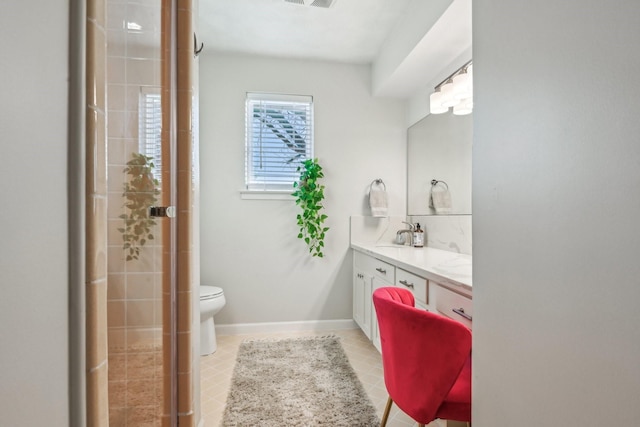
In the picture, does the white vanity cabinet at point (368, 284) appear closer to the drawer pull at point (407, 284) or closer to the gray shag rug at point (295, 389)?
the drawer pull at point (407, 284)

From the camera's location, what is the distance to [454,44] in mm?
2170

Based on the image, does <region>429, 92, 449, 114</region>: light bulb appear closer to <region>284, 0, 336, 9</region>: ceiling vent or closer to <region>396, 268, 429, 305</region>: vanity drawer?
<region>284, 0, 336, 9</region>: ceiling vent

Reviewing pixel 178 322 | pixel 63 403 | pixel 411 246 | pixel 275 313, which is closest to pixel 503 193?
pixel 63 403

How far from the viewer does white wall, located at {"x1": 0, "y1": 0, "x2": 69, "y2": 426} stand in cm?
33

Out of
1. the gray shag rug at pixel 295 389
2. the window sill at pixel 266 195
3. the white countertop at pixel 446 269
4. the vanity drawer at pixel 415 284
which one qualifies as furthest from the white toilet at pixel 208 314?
the vanity drawer at pixel 415 284

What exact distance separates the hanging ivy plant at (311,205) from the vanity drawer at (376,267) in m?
0.37

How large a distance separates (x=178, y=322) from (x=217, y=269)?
1.72 meters

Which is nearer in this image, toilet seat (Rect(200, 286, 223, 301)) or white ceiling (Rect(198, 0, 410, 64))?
white ceiling (Rect(198, 0, 410, 64))

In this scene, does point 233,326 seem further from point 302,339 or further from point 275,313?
point 302,339

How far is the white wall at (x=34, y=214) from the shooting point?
33 cm

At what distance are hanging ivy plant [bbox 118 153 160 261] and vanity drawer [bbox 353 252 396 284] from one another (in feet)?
4.98

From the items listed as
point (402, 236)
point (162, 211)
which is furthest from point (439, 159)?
point (162, 211)

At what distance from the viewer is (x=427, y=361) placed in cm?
109

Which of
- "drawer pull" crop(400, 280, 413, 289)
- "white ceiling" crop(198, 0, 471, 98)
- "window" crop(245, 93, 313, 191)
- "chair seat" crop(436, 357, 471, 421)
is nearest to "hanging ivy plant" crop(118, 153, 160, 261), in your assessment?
"chair seat" crop(436, 357, 471, 421)
